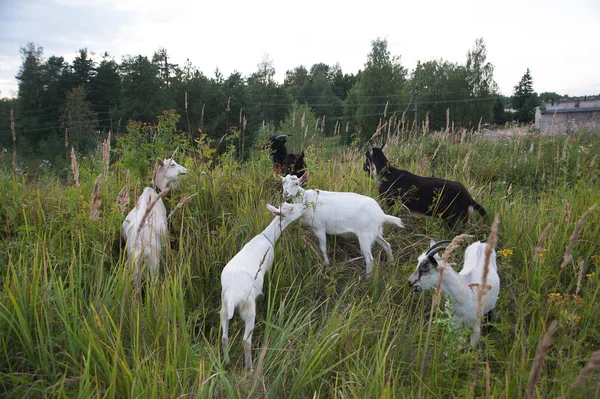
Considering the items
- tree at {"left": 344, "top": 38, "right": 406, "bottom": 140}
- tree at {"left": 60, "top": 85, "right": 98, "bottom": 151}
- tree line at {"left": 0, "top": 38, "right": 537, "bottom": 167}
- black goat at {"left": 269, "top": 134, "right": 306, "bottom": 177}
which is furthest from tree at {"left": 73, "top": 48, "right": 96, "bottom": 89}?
black goat at {"left": 269, "top": 134, "right": 306, "bottom": 177}

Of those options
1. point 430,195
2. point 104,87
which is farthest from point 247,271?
point 104,87

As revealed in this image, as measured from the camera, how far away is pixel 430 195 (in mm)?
4086

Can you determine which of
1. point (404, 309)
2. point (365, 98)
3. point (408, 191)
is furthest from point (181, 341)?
point (365, 98)

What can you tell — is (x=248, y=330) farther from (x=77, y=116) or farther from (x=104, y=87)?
(x=104, y=87)

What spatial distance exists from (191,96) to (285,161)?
23335 millimetres

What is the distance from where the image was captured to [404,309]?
2902 mm

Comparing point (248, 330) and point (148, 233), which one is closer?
point (248, 330)

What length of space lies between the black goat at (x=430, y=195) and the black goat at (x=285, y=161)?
1.16 meters

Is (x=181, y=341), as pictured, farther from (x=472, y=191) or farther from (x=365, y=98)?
(x=365, y=98)

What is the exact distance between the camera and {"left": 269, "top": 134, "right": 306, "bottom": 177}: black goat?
532cm

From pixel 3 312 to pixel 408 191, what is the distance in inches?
144

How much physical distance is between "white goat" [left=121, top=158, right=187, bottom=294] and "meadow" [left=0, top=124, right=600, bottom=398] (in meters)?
0.10

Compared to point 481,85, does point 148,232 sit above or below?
below

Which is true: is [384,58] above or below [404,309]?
above
